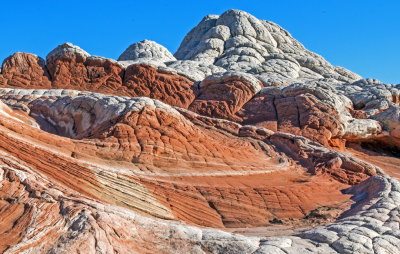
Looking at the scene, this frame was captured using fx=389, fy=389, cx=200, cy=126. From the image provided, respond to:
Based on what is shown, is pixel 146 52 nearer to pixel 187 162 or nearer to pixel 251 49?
pixel 251 49

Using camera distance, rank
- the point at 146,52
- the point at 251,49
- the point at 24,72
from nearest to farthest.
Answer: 1. the point at 24,72
2. the point at 146,52
3. the point at 251,49

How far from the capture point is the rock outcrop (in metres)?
7.15

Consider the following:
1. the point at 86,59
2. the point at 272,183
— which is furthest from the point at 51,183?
the point at 86,59

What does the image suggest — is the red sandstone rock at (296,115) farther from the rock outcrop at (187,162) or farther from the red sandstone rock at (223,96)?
the red sandstone rock at (223,96)

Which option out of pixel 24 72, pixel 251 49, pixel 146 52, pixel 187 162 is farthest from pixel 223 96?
pixel 251 49

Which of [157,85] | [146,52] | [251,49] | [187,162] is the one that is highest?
[251,49]

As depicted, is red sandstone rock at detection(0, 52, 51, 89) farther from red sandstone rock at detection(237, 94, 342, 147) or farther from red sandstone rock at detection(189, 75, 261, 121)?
red sandstone rock at detection(237, 94, 342, 147)

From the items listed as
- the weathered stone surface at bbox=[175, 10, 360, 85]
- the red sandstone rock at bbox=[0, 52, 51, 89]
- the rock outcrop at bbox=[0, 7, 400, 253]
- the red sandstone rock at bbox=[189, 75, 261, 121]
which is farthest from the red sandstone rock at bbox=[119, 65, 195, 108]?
the weathered stone surface at bbox=[175, 10, 360, 85]

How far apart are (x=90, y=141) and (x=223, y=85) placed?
12.2 meters

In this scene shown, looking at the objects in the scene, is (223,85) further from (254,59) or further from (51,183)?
(51,183)

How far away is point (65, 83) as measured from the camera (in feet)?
80.7

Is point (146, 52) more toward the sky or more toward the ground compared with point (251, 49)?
more toward the ground

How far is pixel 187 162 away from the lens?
1316 cm

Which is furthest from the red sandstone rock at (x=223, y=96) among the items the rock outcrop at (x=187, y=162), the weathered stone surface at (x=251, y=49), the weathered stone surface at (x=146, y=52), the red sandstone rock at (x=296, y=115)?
the weathered stone surface at (x=146, y=52)
